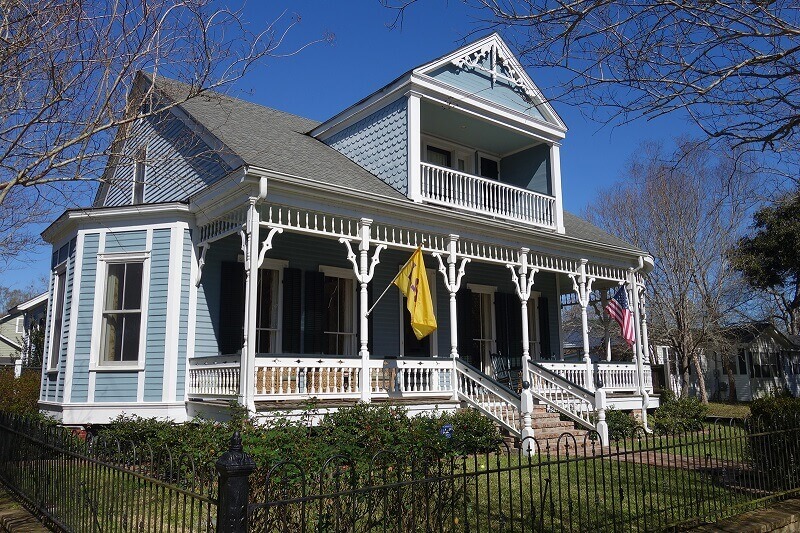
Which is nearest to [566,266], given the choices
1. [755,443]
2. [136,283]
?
[755,443]

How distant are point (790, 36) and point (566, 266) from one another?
33.6 feet

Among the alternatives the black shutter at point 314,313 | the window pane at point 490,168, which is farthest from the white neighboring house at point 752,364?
the black shutter at point 314,313

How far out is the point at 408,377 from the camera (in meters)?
12.4

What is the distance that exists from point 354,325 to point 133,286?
4.91 meters

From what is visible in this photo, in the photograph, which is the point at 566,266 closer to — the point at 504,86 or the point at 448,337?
the point at 448,337

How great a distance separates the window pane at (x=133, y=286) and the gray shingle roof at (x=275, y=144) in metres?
3.18

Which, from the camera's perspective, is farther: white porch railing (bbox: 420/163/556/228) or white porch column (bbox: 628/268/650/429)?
white porch column (bbox: 628/268/650/429)

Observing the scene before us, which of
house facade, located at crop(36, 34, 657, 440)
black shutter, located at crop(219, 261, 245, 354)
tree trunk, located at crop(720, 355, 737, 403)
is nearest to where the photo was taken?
house facade, located at crop(36, 34, 657, 440)

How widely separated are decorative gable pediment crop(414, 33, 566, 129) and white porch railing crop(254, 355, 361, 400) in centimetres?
772

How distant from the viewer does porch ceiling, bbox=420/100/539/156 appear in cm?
1620

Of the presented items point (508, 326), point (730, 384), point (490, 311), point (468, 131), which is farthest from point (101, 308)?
A: point (730, 384)

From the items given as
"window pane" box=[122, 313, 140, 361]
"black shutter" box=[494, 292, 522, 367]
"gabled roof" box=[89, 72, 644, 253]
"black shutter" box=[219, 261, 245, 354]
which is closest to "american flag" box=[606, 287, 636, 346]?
"gabled roof" box=[89, 72, 644, 253]

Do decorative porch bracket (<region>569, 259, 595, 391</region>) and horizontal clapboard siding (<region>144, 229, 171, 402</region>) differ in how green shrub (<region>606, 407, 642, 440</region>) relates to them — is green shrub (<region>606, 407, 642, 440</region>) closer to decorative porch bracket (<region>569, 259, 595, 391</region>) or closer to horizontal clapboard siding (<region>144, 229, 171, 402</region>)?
decorative porch bracket (<region>569, 259, 595, 391</region>)

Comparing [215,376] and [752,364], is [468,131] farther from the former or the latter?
[752,364]
